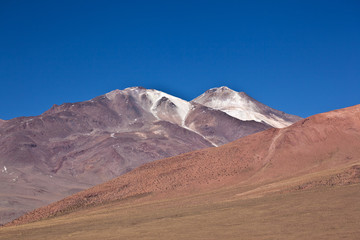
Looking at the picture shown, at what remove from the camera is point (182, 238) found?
2942 cm

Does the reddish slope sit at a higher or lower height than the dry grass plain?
higher

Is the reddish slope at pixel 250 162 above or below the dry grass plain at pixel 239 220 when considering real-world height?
above

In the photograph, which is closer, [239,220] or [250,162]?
[239,220]

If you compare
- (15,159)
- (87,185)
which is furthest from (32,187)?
(15,159)

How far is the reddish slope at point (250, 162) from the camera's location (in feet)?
201

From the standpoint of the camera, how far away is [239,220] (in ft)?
110

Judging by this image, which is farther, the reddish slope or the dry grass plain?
the reddish slope

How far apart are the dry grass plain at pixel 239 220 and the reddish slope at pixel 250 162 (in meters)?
14.4

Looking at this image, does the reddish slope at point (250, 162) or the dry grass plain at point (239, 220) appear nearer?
the dry grass plain at point (239, 220)

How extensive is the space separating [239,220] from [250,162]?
34170 mm

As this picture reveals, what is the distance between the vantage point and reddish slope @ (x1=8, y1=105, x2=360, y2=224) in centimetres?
6141

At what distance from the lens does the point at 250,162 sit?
67312 mm

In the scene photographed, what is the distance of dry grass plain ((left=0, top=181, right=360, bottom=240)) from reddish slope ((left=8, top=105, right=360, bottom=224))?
1441 centimetres

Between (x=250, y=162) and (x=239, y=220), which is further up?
(x=250, y=162)
